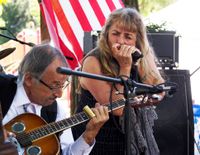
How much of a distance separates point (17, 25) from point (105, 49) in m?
26.0

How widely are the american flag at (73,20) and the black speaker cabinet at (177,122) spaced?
854 millimetres

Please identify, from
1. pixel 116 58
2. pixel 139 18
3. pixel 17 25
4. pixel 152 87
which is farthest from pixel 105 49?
pixel 17 25

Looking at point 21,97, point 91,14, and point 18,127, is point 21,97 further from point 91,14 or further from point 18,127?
point 91,14

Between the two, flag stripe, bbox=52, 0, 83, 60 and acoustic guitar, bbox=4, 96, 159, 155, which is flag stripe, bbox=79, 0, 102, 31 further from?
acoustic guitar, bbox=4, 96, 159, 155

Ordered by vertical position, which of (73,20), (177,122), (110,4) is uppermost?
(110,4)

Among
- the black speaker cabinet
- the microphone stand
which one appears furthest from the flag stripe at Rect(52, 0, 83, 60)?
the microphone stand

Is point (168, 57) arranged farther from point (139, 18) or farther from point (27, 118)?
point (27, 118)

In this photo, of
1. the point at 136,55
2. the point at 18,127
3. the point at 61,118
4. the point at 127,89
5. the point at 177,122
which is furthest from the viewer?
the point at 177,122

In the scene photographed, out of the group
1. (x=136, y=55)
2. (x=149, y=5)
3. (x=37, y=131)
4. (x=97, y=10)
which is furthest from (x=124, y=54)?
(x=149, y=5)

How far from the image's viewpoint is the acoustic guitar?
2.69 meters

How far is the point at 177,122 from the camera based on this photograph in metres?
4.36

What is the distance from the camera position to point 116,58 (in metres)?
3.11

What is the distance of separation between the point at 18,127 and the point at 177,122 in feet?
6.61

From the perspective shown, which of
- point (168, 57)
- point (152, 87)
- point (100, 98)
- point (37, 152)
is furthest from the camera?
point (168, 57)
